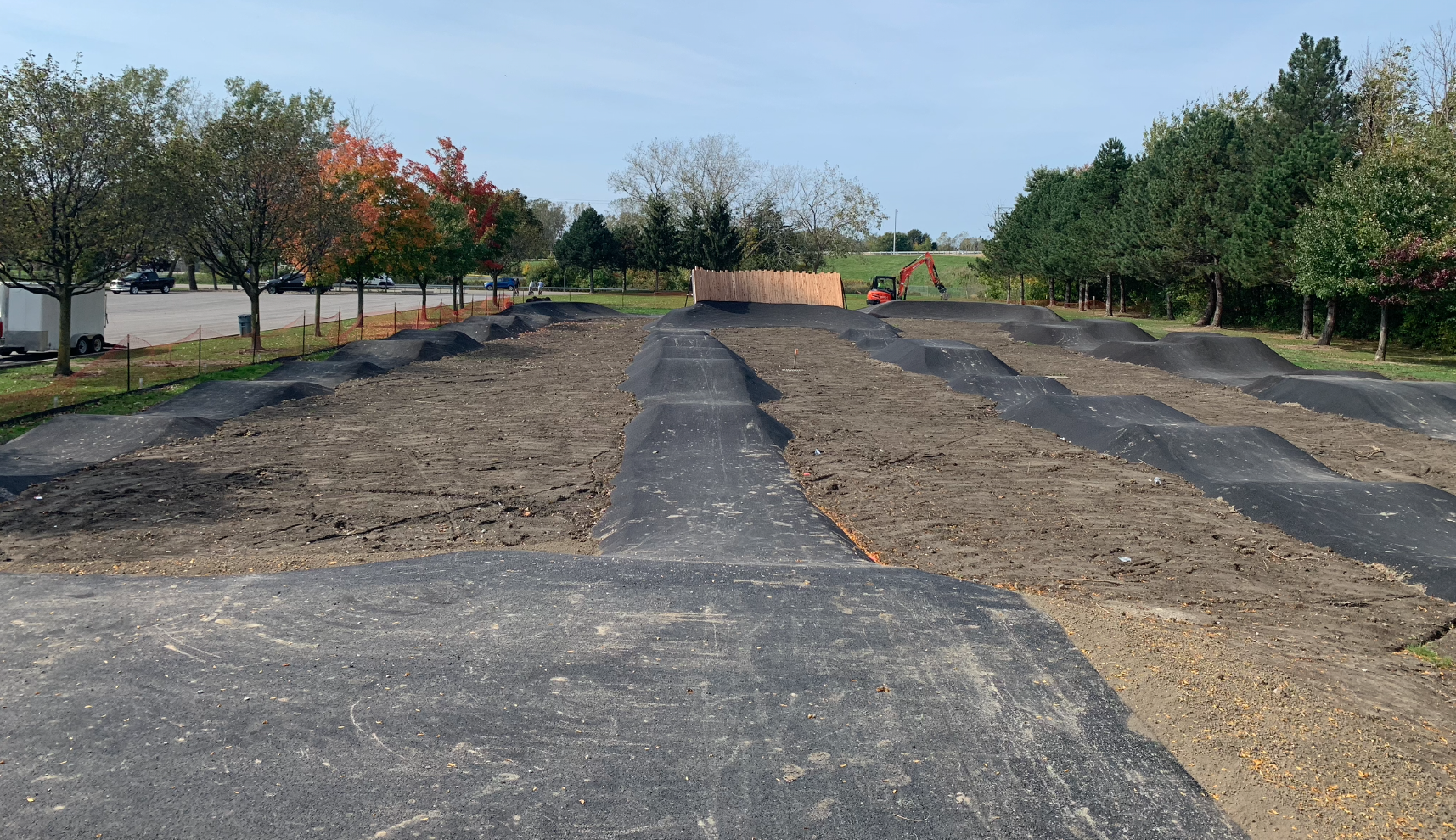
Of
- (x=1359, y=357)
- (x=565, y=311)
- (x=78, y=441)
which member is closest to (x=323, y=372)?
(x=78, y=441)

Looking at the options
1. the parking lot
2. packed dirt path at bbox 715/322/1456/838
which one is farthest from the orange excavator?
packed dirt path at bbox 715/322/1456/838

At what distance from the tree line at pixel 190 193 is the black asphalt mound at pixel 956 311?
2427 cm

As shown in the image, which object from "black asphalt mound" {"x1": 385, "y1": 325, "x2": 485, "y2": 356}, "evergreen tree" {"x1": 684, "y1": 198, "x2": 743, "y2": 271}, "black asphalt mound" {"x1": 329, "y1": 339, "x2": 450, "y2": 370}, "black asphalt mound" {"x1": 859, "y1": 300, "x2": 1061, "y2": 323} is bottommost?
"black asphalt mound" {"x1": 329, "y1": 339, "x2": 450, "y2": 370}

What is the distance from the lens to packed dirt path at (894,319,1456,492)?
50.1 feet

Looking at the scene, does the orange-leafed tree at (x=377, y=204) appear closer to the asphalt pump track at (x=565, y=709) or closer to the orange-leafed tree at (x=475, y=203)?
the orange-leafed tree at (x=475, y=203)

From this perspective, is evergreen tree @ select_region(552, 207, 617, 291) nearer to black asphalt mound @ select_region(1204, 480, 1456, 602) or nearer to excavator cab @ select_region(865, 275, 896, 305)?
excavator cab @ select_region(865, 275, 896, 305)

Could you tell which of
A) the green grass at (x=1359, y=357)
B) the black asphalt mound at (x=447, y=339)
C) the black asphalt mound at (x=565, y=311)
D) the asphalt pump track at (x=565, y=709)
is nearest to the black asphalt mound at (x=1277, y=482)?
the asphalt pump track at (x=565, y=709)

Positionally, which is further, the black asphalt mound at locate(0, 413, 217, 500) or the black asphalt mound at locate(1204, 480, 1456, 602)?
the black asphalt mound at locate(0, 413, 217, 500)

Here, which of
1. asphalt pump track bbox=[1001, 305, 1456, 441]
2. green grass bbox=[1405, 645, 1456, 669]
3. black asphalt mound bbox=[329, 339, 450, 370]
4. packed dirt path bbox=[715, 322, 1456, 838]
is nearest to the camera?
packed dirt path bbox=[715, 322, 1456, 838]

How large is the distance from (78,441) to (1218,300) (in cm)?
4403

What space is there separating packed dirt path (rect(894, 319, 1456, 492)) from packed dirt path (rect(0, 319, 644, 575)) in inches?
498

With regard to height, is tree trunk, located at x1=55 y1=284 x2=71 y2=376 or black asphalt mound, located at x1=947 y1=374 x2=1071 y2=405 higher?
tree trunk, located at x1=55 y1=284 x2=71 y2=376

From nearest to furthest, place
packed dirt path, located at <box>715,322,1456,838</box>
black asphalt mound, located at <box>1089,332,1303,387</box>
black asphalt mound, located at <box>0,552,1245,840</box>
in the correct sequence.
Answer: black asphalt mound, located at <box>0,552,1245,840</box> < packed dirt path, located at <box>715,322,1456,838</box> < black asphalt mound, located at <box>1089,332,1303,387</box>

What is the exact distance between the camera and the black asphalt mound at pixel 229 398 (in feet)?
56.1
